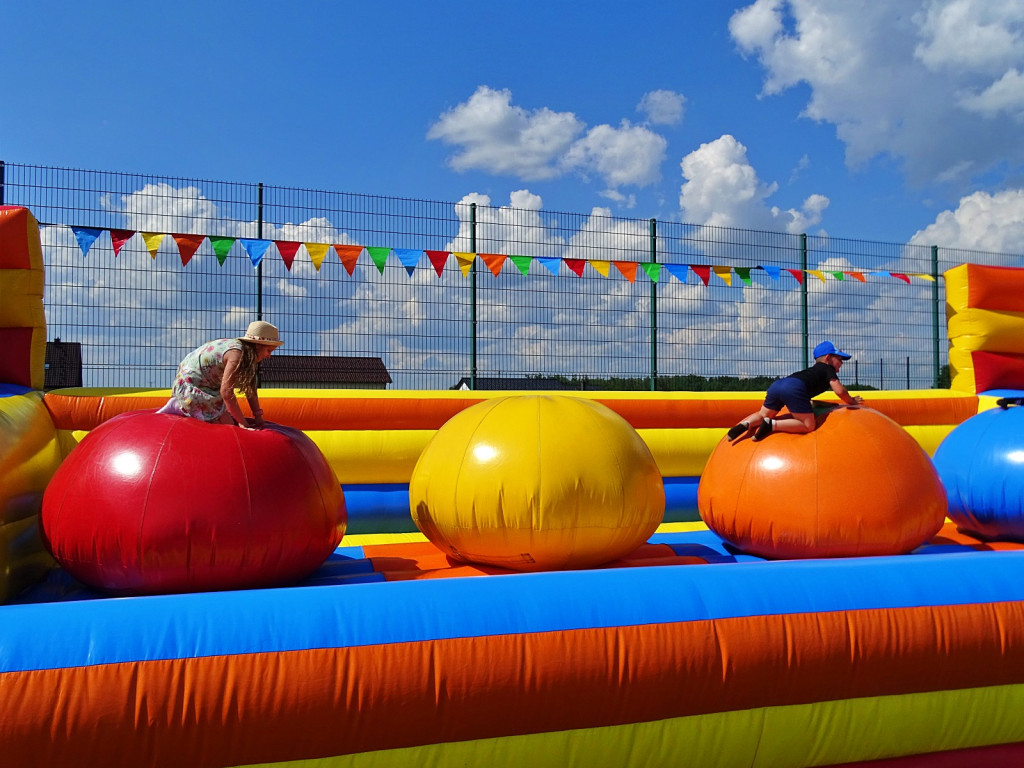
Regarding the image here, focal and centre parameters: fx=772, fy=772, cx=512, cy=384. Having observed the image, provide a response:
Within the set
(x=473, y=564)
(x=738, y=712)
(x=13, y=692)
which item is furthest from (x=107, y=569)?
(x=738, y=712)

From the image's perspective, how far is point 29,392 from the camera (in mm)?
4582

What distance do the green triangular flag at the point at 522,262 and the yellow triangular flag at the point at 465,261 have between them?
0.42 m

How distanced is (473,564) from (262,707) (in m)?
1.61

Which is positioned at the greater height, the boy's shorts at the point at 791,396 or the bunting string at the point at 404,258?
the bunting string at the point at 404,258

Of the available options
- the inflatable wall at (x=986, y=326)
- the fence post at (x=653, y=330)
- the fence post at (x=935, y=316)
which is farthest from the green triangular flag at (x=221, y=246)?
the fence post at (x=935, y=316)

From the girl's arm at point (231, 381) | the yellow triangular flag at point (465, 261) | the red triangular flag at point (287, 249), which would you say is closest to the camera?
the girl's arm at point (231, 381)

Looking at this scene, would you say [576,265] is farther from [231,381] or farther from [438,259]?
[231,381]

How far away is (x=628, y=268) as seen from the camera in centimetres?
809

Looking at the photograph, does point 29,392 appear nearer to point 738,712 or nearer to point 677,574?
point 677,574

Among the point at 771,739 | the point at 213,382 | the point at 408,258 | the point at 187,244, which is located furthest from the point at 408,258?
the point at 771,739

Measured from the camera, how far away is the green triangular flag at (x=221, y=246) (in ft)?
22.7

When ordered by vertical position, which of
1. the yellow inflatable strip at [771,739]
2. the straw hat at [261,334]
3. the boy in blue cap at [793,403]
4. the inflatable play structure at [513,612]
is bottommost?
the yellow inflatable strip at [771,739]

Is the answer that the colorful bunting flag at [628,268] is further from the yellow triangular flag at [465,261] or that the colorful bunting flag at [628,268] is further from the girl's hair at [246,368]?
the girl's hair at [246,368]

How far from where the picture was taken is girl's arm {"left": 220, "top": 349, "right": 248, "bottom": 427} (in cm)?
360
